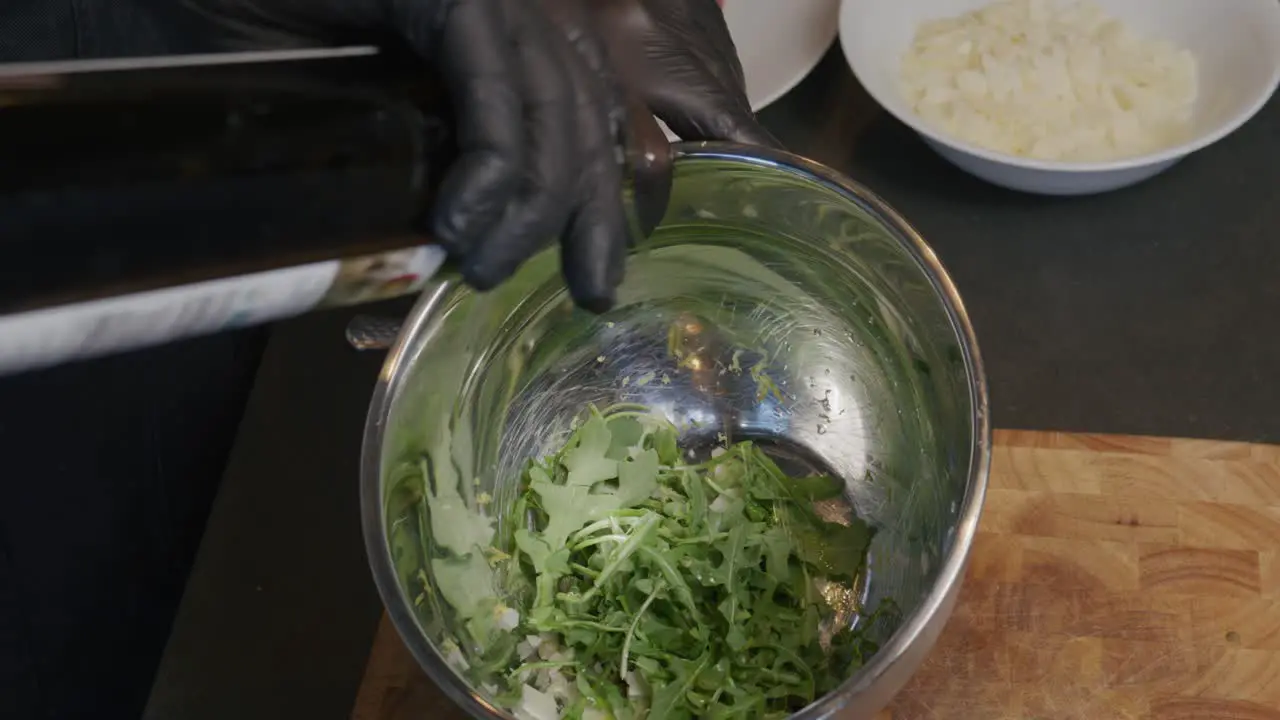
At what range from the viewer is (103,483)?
1.04 m

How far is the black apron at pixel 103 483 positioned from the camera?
0.88m

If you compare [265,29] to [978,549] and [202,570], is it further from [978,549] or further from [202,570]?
[978,549]

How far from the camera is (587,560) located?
35.3 inches

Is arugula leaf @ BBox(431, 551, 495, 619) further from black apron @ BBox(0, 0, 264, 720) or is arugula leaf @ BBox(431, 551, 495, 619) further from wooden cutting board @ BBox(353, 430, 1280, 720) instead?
black apron @ BBox(0, 0, 264, 720)

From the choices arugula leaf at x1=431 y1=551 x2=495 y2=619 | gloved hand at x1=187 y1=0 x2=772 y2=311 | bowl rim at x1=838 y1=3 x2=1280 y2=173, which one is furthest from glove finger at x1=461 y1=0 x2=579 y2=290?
bowl rim at x1=838 y1=3 x2=1280 y2=173

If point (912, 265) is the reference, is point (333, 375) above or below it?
below

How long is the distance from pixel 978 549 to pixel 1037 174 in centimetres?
42

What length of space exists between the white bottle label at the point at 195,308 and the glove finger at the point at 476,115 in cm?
3

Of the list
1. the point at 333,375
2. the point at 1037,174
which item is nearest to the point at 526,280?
the point at 333,375

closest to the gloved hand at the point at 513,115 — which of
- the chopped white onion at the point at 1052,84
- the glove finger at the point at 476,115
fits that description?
the glove finger at the point at 476,115

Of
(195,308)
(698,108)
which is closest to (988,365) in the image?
(698,108)

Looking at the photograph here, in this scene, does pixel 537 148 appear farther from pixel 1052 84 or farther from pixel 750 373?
pixel 1052 84

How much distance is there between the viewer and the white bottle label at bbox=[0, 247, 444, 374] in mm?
481

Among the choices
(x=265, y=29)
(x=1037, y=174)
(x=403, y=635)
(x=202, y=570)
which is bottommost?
(x=202, y=570)
